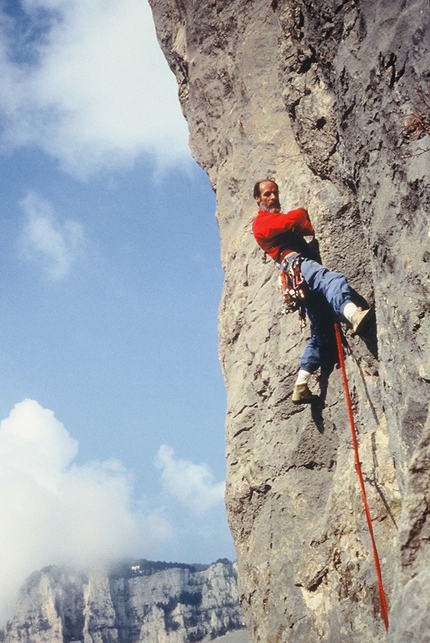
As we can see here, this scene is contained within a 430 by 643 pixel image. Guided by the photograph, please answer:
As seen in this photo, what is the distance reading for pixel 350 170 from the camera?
18.5 ft

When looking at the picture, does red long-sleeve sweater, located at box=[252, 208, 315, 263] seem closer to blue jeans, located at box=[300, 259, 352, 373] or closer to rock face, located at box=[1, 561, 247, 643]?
blue jeans, located at box=[300, 259, 352, 373]

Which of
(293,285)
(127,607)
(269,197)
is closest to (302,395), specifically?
(293,285)

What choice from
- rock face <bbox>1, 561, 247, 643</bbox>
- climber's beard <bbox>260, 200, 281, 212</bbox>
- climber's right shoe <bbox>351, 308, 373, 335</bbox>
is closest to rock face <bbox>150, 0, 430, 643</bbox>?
climber's beard <bbox>260, 200, 281, 212</bbox>

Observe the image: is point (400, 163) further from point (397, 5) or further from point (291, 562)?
point (291, 562)

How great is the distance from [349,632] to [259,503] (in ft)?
6.47

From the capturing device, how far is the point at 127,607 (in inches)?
2832

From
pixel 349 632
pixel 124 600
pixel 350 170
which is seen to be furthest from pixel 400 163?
pixel 124 600

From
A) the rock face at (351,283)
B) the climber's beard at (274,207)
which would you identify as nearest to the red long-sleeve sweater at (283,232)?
the rock face at (351,283)

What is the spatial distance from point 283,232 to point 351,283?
1107 millimetres

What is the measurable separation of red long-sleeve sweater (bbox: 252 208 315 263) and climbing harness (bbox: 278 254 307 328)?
→ 238 mm

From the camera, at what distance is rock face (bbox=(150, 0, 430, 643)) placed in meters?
4.63

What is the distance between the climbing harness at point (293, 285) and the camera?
6.44m

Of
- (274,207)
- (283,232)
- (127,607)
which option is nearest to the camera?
(283,232)

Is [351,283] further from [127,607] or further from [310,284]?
[127,607]
